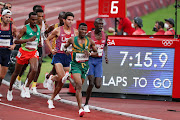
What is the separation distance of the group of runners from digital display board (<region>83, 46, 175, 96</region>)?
1864mm

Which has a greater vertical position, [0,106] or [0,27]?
[0,27]

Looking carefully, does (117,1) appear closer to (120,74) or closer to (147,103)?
(120,74)

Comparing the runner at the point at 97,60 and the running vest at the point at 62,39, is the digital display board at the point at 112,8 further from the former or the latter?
the running vest at the point at 62,39

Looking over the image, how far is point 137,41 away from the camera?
1438 cm

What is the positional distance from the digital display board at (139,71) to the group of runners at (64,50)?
186 cm

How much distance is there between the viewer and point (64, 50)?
11773 millimetres

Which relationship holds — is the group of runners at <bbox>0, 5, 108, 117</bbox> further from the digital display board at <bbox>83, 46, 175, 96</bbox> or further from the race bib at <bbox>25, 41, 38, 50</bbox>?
the digital display board at <bbox>83, 46, 175, 96</bbox>

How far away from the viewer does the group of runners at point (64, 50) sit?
11.6m

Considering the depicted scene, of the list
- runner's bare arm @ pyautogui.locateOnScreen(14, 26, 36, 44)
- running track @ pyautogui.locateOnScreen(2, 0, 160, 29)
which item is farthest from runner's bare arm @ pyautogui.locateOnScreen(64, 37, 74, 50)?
running track @ pyautogui.locateOnScreen(2, 0, 160, 29)

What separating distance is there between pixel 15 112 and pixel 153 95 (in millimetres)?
4628

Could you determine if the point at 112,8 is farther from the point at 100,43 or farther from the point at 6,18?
the point at 6,18

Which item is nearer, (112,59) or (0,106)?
(0,106)

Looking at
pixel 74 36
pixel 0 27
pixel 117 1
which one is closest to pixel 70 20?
pixel 74 36

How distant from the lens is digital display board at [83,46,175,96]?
14289 millimetres
